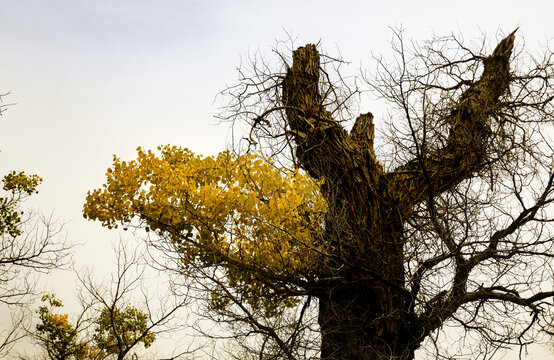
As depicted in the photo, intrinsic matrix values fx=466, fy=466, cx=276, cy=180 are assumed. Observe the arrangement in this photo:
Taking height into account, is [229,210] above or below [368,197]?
below

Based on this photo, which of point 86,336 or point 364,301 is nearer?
point 364,301

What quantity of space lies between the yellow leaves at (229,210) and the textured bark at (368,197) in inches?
20.5

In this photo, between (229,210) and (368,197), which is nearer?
(229,210)

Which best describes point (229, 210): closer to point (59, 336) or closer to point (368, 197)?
point (368, 197)

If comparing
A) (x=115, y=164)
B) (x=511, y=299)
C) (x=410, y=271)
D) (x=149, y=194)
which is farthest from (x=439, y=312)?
(x=115, y=164)

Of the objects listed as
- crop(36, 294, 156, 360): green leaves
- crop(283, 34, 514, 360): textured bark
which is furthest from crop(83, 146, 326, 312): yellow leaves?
crop(36, 294, 156, 360): green leaves

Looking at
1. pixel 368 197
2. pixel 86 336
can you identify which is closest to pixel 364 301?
pixel 368 197

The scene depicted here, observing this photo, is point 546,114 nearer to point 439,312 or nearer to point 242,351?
point 439,312

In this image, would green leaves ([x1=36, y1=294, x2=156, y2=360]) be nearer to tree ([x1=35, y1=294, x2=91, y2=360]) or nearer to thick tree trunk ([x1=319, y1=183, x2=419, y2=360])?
tree ([x1=35, y1=294, x2=91, y2=360])

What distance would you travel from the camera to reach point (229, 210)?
6.51m

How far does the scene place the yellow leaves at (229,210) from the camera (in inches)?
255

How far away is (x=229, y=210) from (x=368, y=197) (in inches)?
105

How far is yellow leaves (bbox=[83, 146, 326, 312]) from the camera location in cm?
647

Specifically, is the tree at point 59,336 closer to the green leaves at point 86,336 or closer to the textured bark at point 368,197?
the green leaves at point 86,336
